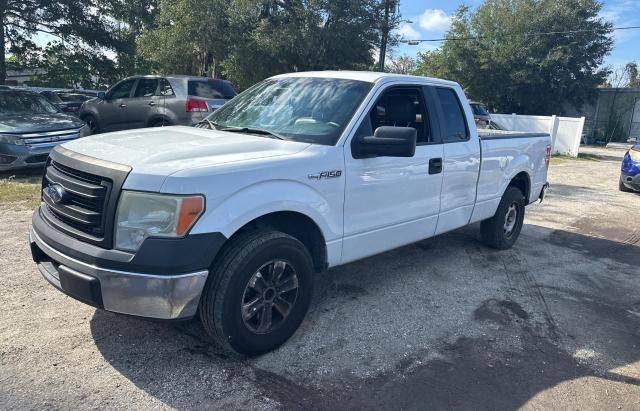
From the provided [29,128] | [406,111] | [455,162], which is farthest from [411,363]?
[29,128]

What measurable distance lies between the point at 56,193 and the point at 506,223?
5.09 meters

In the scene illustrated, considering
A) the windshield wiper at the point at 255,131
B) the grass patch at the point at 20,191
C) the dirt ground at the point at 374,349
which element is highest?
the windshield wiper at the point at 255,131

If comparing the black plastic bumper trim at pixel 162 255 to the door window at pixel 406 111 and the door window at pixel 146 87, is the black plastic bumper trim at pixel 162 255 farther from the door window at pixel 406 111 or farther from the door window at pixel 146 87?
the door window at pixel 146 87

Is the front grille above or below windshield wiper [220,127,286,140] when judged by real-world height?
below

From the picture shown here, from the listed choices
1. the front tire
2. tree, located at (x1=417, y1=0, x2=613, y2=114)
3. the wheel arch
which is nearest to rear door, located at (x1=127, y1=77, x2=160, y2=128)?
the wheel arch

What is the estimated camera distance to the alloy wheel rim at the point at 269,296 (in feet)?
10.9

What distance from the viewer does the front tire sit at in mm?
3111

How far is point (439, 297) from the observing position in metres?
4.71

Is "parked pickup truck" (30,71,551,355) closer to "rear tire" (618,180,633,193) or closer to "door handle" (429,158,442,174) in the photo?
"door handle" (429,158,442,174)

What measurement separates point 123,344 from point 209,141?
1527 millimetres

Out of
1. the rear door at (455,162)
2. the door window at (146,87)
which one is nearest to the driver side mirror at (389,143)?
the rear door at (455,162)

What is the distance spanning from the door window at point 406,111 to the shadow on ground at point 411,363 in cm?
152

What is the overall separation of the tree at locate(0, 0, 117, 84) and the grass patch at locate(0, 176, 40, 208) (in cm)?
1308

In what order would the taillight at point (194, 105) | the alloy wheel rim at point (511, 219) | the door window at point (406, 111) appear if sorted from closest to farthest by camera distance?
1. the door window at point (406, 111)
2. the alloy wheel rim at point (511, 219)
3. the taillight at point (194, 105)
